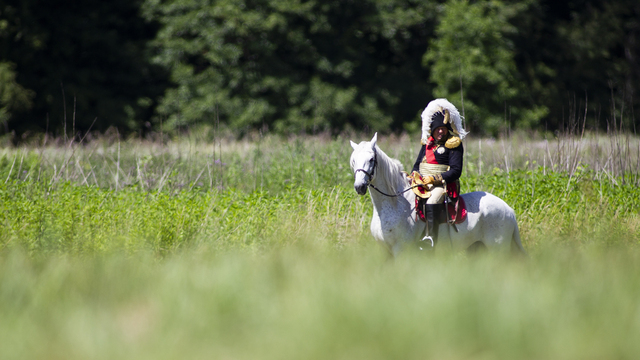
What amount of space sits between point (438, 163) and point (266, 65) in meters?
19.5

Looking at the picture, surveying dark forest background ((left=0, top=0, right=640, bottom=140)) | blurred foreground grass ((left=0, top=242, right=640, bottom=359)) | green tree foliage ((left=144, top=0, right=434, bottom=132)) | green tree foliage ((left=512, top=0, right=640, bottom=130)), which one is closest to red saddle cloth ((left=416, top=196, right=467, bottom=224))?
blurred foreground grass ((left=0, top=242, right=640, bottom=359))

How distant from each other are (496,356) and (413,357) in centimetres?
39

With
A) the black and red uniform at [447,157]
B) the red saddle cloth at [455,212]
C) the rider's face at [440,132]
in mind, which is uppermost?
the rider's face at [440,132]

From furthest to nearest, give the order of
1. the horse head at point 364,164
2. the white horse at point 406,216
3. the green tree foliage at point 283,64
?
the green tree foliage at point 283,64
the white horse at point 406,216
the horse head at point 364,164

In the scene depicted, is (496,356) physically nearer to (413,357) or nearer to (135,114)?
(413,357)

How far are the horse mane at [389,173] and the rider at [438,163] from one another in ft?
0.49

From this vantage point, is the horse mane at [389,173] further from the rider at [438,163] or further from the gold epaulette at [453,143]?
the gold epaulette at [453,143]

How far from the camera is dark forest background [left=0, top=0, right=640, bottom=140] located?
2216cm

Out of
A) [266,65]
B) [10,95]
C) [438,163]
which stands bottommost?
[438,163]

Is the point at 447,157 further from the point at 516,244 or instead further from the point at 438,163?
the point at 516,244

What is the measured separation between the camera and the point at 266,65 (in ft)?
76.9

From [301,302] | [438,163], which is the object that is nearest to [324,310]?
[301,302]

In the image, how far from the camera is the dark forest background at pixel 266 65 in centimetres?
2216

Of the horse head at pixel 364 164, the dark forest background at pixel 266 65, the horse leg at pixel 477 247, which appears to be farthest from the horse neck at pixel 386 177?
the dark forest background at pixel 266 65
